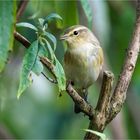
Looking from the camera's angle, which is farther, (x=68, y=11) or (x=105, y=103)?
(x=68, y=11)

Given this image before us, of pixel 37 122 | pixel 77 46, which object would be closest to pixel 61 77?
pixel 77 46

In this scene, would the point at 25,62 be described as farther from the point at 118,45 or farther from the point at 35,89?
the point at 35,89

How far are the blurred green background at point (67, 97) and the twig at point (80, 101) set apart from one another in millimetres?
1664

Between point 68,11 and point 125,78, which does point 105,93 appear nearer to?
point 125,78

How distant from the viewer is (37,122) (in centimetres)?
578

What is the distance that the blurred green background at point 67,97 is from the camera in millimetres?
4699

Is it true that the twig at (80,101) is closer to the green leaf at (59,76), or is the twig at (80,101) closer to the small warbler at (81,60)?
the green leaf at (59,76)

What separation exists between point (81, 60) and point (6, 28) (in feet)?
5.36

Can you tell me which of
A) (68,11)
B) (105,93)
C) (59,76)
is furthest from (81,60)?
(59,76)

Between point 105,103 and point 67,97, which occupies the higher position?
point 105,103

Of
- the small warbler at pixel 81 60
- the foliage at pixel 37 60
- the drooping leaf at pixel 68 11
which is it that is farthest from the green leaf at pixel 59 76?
the small warbler at pixel 81 60

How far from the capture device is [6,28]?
2252 mm

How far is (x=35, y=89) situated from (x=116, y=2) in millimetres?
1093

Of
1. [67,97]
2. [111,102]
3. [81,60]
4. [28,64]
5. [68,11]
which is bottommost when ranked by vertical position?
[67,97]
